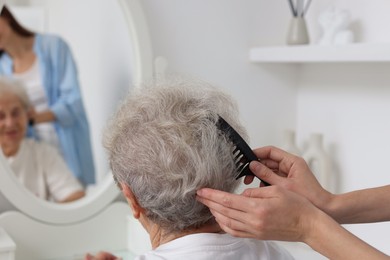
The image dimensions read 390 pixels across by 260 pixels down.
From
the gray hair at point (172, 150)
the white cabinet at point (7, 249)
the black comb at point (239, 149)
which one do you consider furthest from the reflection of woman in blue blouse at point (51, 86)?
the black comb at point (239, 149)

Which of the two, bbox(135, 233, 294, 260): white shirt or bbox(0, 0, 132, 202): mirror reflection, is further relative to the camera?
bbox(0, 0, 132, 202): mirror reflection

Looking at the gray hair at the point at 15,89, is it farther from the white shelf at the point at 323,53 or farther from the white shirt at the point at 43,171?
the white shelf at the point at 323,53

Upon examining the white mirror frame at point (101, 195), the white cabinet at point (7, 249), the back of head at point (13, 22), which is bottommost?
the white cabinet at point (7, 249)

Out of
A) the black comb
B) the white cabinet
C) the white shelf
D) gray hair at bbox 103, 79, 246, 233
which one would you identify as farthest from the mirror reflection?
the black comb

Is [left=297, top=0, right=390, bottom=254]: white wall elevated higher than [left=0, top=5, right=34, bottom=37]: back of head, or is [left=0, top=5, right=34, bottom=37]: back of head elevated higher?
[left=0, top=5, right=34, bottom=37]: back of head

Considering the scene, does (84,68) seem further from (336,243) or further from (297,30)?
(336,243)

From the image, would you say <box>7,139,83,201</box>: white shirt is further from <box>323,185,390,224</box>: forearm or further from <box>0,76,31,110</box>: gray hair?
<box>323,185,390,224</box>: forearm

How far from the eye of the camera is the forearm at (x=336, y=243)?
3.37ft

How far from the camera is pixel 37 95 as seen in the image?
1.92 metres

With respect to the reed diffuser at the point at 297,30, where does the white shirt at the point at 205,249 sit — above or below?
below

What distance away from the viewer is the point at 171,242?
1.15m

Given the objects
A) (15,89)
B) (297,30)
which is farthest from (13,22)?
(297,30)

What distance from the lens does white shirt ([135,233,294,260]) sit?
111 centimetres

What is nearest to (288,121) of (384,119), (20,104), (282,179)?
(384,119)
